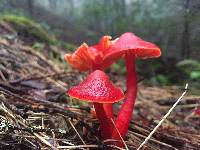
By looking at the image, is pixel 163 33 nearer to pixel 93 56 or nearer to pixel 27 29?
pixel 27 29

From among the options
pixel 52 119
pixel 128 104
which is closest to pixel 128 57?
pixel 128 104

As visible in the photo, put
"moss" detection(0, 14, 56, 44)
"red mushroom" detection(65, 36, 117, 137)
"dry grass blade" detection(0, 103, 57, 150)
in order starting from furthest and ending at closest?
"moss" detection(0, 14, 56, 44), "red mushroom" detection(65, 36, 117, 137), "dry grass blade" detection(0, 103, 57, 150)

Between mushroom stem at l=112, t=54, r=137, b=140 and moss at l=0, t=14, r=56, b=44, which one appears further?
moss at l=0, t=14, r=56, b=44

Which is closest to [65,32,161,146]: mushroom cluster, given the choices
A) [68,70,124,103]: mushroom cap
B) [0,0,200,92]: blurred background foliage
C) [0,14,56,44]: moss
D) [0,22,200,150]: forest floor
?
Result: [68,70,124,103]: mushroom cap

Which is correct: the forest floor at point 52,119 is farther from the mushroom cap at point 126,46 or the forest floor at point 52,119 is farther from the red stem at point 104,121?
the mushroom cap at point 126,46

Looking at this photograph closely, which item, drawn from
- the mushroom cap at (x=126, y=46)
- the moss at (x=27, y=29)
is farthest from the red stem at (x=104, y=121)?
the moss at (x=27, y=29)

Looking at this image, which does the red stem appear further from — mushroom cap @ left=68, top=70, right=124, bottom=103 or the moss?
the moss

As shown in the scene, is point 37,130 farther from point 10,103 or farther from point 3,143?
point 10,103

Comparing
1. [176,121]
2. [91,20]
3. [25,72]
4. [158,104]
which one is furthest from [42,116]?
[91,20]
